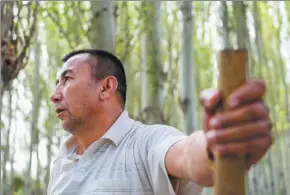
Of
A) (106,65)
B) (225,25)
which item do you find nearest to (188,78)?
(225,25)

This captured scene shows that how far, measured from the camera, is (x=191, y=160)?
98cm

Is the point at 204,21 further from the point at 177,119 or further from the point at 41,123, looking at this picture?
the point at 41,123

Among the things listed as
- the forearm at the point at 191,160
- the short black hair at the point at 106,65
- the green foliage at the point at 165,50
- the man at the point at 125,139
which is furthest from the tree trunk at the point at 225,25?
the forearm at the point at 191,160

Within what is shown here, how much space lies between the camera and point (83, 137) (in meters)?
1.50

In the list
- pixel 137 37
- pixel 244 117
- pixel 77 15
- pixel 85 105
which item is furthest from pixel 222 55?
pixel 137 37

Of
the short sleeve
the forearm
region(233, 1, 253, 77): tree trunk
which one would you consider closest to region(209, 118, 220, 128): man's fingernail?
the forearm

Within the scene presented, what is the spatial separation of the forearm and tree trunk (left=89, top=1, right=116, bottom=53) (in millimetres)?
1901

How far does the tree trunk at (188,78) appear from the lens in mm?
4141

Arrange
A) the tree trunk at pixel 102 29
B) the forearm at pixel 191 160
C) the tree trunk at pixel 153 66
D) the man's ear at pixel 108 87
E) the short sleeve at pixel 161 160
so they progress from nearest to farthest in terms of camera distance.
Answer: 1. the forearm at pixel 191 160
2. the short sleeve at pixel 161 160
3. the man's ear at pixel 108 87
4. the tree trunk at pixel 102 29
5. the tree trunk at pixel 153 66

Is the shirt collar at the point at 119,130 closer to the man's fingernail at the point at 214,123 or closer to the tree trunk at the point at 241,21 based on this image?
the man's fingernail at the point at 214,123

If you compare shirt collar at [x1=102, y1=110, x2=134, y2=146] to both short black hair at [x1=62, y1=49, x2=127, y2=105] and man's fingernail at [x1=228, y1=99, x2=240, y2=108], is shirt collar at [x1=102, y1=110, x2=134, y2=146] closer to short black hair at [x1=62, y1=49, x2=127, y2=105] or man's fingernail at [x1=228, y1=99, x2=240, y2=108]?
short black hair at [x1=62, y1=49, x2=127, y2=105]

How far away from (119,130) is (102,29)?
1.66 metres

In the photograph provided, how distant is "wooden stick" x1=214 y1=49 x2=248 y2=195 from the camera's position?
2.14 ft

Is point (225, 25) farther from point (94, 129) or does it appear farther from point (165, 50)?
point (94, 129)
